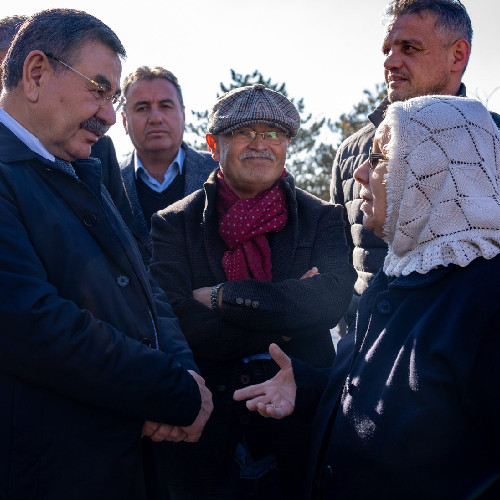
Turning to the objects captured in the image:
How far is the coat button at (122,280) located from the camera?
194 cm

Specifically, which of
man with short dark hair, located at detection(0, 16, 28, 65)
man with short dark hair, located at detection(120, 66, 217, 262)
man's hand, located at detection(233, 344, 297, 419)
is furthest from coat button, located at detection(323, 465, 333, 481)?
man with short dark hair, located at detection(0, 16, 28, 65)

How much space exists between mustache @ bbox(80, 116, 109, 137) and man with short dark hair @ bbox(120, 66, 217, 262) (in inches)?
67.0

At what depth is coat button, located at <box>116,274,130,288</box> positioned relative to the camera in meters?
1.94

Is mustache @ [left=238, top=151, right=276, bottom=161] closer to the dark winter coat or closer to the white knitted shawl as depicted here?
the dark winter coat

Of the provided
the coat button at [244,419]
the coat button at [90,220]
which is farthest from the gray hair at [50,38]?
the coat button at [244,419]

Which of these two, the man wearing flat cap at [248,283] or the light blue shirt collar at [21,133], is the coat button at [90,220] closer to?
the light blue shirt collar at [21,133]

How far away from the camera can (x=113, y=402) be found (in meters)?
1.73

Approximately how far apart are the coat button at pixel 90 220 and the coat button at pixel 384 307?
1.05 meters

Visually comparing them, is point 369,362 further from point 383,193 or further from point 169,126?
point 169,126

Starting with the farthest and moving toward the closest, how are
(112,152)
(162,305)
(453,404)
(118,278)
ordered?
(112,152), (162,305), (118,278), (453,404)

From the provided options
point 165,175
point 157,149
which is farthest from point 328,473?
point 157,149

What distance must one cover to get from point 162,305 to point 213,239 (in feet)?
1.71

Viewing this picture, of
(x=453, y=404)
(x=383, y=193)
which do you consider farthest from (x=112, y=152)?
(x=453, y=404)

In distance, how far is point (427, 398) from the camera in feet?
5.23
